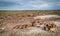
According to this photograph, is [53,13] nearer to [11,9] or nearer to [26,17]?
[26,17]

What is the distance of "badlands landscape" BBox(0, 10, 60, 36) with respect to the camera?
88.9 inches

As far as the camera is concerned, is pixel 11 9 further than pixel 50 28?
Yes

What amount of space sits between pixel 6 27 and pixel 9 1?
0.61 metres

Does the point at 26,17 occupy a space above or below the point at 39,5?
below

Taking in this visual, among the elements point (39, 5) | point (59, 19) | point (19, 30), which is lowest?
point (19, 30)

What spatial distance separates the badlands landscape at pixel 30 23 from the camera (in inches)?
88.9

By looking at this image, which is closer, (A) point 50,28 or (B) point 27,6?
(A) point 50,28

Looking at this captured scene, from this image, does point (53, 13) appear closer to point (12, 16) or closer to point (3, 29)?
point (12, 16)

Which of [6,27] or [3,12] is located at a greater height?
[3,12]

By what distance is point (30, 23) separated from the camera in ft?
7.63

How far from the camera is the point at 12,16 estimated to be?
2398mm

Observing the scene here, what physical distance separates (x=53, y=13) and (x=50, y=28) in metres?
0.36

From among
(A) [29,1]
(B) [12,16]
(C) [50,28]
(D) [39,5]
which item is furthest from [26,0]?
(C) [50,28]

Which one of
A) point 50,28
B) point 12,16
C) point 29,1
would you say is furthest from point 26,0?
point 50,28
